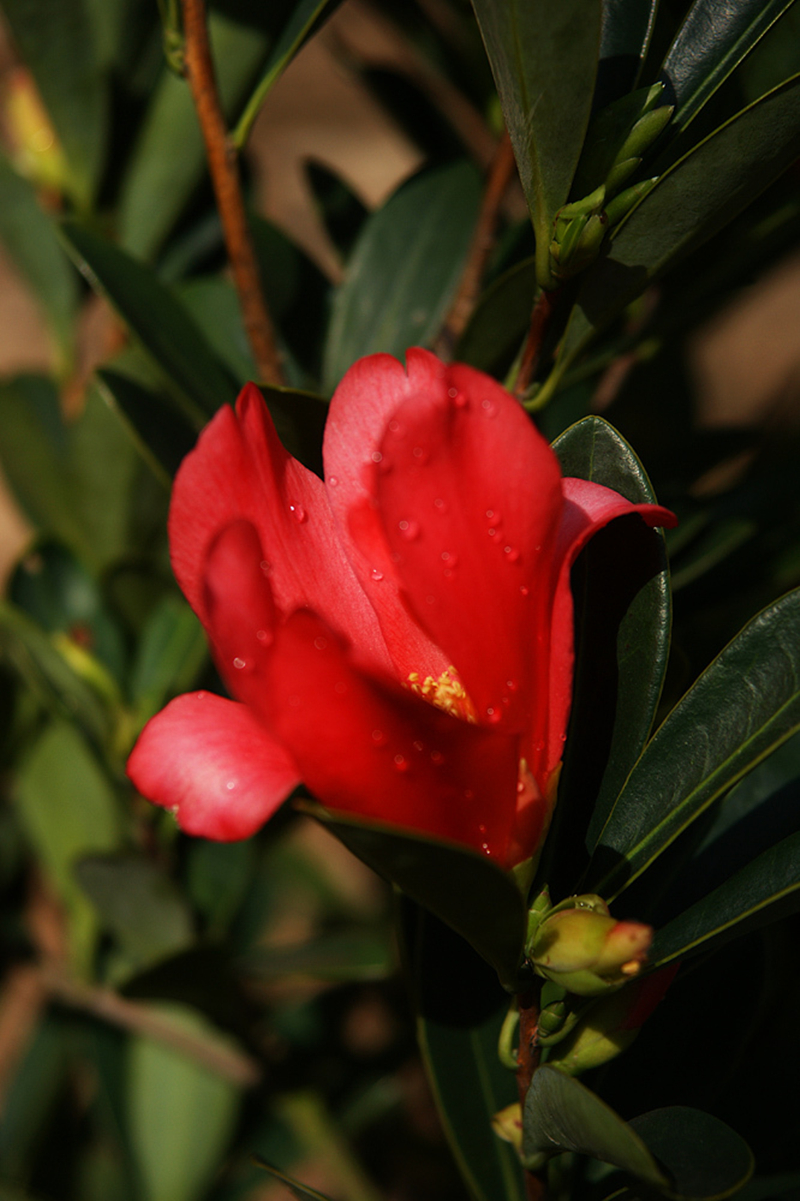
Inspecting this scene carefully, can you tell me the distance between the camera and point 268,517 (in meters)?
Answer: 0.46

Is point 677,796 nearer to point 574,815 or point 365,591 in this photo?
point 574,815

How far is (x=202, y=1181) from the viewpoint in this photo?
1.31 meters

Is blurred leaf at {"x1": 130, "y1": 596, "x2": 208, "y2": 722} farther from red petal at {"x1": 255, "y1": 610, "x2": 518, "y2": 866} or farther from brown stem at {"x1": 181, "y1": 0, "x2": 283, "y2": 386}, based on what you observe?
red petal at {"x1": 255, "y1": 610, "x2": 518, "y2": 866}

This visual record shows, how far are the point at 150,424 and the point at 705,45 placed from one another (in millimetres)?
480

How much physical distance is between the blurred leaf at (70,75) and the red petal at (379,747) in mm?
→ 853

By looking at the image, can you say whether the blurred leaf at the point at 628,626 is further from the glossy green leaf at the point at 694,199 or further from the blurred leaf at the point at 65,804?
the blurred leaf at the point at 65,804

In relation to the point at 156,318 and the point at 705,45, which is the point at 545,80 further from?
the point at 156,318

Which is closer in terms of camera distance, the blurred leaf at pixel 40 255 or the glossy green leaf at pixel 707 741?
the glossy green leaf at pixel 707 741

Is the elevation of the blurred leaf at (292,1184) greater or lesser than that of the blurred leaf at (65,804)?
greater

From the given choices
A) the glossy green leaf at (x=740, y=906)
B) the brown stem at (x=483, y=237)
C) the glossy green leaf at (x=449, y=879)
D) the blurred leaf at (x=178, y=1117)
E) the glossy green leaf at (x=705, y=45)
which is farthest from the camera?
the blurred leaf at (x=178, y=1117)

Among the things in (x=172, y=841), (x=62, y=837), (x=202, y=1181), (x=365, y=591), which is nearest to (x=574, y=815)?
(x=365, y=591)

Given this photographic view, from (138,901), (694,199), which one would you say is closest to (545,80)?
(694,199)

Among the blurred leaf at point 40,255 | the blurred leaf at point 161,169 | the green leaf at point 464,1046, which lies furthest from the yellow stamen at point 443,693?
the blurred leaf at point 40,255

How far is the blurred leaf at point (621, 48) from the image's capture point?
23.3 inches
